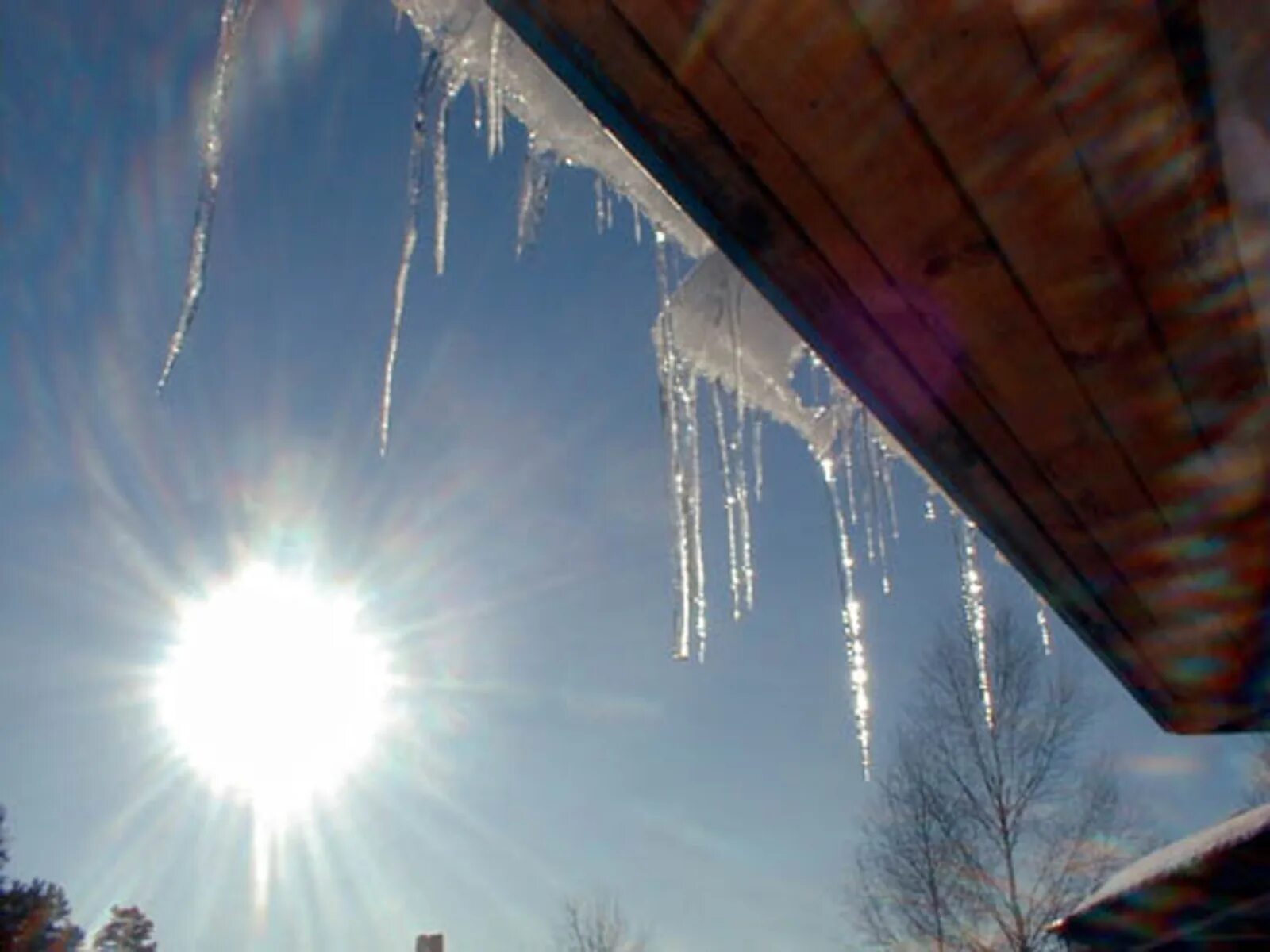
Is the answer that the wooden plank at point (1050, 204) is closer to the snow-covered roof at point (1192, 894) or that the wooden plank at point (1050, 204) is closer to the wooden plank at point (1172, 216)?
the wooden plank at point (1172, 216)

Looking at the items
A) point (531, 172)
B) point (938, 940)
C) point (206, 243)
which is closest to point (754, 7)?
point (531, 172)

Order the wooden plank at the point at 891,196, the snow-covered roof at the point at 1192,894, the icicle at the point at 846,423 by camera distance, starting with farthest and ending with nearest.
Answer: the snow-covered roof at the point at 1192,894, the icicle at the point at 846,423, the wooden plank at the point at 891,196

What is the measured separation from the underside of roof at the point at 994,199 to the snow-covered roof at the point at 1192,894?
335 centimetres

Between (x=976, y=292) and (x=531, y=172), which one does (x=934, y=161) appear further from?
(x=531, y=172)

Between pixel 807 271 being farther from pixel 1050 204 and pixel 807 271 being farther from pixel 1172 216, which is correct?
pixel 1172 216

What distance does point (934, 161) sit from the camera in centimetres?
91

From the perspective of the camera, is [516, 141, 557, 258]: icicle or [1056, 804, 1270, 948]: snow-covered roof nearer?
[516, 141, 557, 258]: icicle

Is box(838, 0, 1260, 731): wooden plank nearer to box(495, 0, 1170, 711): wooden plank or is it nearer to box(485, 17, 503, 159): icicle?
box(495, 0, 1170, 711): wooden plank

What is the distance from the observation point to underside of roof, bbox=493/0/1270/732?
81 centimetres

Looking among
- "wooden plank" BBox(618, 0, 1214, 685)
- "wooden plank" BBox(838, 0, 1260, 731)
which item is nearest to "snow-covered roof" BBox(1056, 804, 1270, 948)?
"wooden plank" BBox(838, 0, 1260, 731)

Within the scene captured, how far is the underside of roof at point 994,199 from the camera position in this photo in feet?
2.64

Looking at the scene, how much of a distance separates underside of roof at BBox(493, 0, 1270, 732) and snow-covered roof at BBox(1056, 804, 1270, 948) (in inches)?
132

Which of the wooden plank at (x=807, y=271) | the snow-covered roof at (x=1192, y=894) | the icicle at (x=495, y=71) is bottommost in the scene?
the snow-covered roof at (x=1192, y=894)

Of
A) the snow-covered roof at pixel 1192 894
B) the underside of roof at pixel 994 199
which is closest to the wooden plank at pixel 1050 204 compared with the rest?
the underside of roof at pixel 994 199
